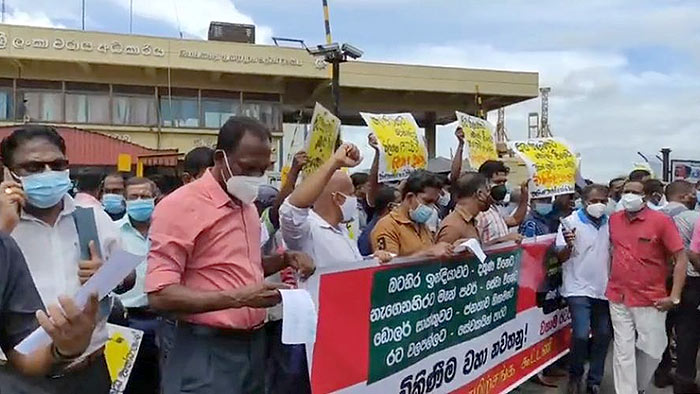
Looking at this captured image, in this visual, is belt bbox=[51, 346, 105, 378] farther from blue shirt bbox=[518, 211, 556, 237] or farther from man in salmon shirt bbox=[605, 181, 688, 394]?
blue shirt bbox=[518, 211, 556, 237]

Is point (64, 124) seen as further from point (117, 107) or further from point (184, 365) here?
point (184, 365)

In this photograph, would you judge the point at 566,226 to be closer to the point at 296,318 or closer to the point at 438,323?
the point at 438,323

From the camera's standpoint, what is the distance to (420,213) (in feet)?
20.2

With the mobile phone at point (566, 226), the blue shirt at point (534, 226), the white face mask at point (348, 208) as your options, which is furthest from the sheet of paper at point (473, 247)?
the blue shirt at point (534, 226)

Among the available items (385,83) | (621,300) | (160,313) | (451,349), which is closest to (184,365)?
(160,313)

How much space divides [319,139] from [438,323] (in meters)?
1.47

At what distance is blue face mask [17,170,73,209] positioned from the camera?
131 inches

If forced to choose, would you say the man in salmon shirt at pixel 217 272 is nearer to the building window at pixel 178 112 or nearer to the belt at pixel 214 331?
the belt at pixel 214 331

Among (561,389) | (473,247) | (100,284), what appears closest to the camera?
(100,284)

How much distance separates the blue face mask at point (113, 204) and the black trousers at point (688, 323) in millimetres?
4912

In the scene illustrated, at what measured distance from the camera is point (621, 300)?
7230mm

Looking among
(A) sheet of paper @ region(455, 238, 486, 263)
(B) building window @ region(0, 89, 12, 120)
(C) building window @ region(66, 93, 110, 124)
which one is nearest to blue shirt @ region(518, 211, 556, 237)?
(A) sheet of paper @ region(455, 238, 486, 263)

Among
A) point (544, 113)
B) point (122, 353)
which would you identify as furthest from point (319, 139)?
point (544, 113)

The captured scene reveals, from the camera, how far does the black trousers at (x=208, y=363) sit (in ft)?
12.1
